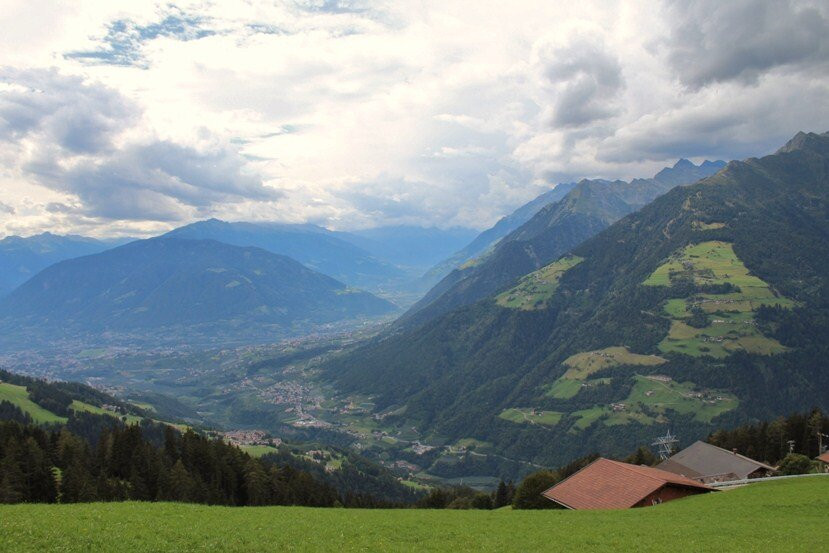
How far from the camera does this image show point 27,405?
16762cm

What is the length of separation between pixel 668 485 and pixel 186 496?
61.4 meters

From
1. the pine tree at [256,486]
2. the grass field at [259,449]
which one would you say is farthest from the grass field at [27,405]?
the pine tree at [256,486]

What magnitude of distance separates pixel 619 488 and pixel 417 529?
29.7 m

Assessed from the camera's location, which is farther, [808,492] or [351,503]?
[351,503]

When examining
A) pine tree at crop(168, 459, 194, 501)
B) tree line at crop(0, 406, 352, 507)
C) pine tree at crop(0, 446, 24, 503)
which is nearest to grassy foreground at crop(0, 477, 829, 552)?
pine tree at crop(0, 446, 24, 503)

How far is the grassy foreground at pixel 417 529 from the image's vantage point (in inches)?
954

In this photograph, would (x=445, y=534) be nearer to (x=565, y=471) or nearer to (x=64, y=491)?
(x=64, y=491)

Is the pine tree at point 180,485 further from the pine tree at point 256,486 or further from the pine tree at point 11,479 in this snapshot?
the pine tree at point 11,479

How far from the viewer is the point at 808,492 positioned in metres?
43.5

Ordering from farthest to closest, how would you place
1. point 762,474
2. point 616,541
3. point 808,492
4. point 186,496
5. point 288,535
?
point 762,474
point 186,496
point 808,492
point 616,541
point 288,535

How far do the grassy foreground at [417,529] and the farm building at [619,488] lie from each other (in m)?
8.47

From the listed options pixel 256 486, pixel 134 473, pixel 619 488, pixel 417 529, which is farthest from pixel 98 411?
pixel 417 529

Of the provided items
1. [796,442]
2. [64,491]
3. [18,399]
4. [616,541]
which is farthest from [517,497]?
[18,399]

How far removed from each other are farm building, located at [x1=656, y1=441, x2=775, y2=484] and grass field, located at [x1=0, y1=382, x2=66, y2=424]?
564 ft
